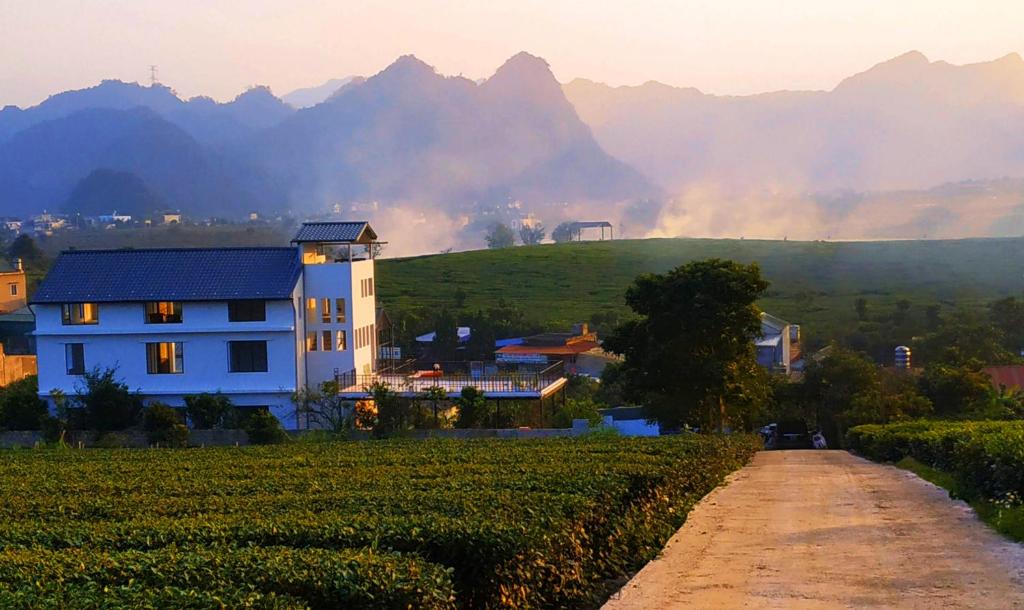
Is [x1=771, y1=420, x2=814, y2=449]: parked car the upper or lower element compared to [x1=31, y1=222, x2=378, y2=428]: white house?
lower

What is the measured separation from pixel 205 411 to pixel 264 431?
14.0 ft

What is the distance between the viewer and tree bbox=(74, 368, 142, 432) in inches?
1599

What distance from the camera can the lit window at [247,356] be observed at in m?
42.8

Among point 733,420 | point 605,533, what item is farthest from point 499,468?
point 733,420

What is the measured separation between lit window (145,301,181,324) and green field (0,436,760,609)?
71.6ft

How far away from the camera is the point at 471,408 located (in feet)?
130

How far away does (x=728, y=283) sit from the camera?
123 feet

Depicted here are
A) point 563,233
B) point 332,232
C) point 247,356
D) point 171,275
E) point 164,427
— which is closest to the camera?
point 164,427

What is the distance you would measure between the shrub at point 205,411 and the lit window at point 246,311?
3463 mm

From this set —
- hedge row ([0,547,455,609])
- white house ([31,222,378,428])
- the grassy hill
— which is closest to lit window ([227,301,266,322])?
white house ([31,222,378,428])

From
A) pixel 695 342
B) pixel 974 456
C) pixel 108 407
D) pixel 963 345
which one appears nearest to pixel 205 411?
pixel 108 407

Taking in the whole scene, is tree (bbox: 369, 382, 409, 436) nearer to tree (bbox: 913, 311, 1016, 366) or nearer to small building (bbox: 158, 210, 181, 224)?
tree (bbox: 913, 311, 1016, 366)

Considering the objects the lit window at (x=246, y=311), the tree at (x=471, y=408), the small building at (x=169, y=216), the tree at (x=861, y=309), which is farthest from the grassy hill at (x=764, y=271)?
the tree at (x=471, y=408)

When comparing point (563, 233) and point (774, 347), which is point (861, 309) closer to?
point (774, 347)
